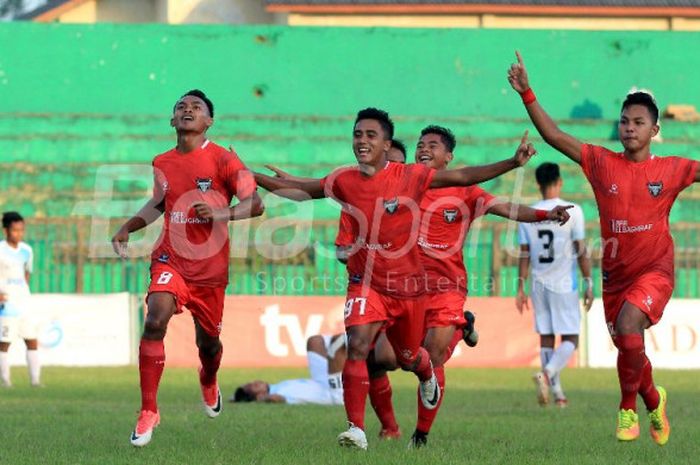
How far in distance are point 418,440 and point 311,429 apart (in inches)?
71.2

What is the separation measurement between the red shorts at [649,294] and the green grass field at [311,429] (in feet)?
3.34

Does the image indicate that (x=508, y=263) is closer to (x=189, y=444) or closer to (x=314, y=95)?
(x=314, y=95)

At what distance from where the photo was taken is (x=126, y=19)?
45.7m

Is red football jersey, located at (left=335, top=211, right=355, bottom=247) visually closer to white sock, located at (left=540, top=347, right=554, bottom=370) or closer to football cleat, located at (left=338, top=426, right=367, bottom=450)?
football cleat, located at (left=338, top=426, right=367, bottom=450)

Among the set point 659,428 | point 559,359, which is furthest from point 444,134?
→ point 559,359

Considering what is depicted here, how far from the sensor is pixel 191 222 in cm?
1142

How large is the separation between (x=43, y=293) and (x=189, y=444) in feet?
50.2

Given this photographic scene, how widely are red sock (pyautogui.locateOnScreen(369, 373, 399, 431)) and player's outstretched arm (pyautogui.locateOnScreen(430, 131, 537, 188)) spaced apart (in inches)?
72.5

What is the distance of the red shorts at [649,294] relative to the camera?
35.5 feet

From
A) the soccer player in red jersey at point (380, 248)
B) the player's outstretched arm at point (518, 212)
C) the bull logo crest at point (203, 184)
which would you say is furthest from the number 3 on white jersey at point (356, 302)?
the player's outstretched arm at point (518, 212)

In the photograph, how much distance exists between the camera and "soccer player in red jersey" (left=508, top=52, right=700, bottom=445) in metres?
10.9

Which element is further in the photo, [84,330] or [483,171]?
[84,330]

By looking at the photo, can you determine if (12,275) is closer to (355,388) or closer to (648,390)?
(355,388)

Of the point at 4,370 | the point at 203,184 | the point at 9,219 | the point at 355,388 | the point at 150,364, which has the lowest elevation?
the point at 4,370
